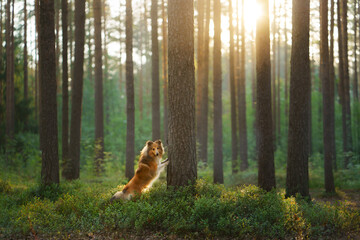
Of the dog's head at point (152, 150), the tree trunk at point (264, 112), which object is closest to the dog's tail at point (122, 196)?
the dog's head at point (152, 150)

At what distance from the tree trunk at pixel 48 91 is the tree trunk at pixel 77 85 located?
420 centimetres

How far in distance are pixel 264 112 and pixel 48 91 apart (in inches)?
284

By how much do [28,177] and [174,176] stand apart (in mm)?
12045

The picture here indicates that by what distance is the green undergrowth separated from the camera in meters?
6.71

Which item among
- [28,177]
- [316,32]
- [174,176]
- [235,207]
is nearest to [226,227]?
[235,207]

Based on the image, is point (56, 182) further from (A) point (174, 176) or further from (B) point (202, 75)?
(B) point (202, 75)

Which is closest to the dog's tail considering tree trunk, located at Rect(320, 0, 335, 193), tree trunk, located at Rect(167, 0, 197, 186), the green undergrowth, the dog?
the dog

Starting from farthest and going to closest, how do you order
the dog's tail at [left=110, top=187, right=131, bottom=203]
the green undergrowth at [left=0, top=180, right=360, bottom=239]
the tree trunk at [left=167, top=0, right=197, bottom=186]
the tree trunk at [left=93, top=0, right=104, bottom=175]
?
the tree trunk at [left=93, top=0, right=104, bottom=175] → the tree trunk at [left=167, top=0, right=197, bottom=186] → the dog's tail at [left=110, top=187, right=131, bottom=203] → the green undergrowth at [left=0, top=180, right=360, bottom=239]

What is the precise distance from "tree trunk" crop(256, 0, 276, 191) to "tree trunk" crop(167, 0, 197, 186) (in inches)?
127

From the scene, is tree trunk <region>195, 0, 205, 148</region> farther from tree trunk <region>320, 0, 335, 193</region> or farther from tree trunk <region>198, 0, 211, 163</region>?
tree trunk <region>320, 0, 335, 193</region>

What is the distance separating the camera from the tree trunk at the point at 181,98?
8.31 metres

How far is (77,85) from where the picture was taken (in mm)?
15195

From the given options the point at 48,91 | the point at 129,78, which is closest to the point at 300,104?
the point at 129,78

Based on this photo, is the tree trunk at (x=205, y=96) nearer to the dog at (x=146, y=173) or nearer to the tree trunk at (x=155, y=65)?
the tree trunk at (x=155, y=65)
